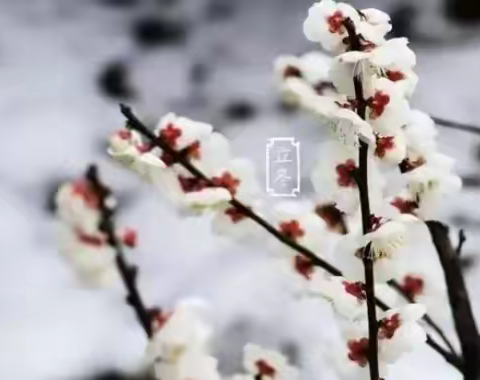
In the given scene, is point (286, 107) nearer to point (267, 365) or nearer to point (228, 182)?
point (228, 182)

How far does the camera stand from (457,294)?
87cm

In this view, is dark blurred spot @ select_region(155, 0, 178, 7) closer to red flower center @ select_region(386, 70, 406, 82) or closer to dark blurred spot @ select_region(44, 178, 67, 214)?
dark blurred spot @ select_region(44, 178, 67, 214)

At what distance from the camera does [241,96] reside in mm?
971

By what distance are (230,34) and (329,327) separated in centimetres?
40

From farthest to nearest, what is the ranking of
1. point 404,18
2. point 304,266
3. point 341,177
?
point 404,18 → point 304,266 → point 341,177

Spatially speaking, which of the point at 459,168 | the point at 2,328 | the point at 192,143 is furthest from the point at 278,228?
the point at 2,328

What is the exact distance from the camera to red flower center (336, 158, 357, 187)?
73cm

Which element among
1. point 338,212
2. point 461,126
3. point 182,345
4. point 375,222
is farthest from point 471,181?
point 182,345

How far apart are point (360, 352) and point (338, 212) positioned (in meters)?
0.19

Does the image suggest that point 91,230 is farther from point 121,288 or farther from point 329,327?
point 329,327

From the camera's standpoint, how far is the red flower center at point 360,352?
728 millimetres

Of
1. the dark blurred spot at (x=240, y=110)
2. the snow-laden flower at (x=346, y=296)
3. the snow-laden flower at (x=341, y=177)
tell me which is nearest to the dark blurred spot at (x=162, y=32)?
the dark blurred spot at (x=240, y=110)

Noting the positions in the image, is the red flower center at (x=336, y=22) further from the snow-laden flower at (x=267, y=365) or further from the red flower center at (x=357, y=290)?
the snow-laden flower at (x=267, y=365)

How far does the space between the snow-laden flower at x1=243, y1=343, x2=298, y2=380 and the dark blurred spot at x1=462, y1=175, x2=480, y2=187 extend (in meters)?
0.31
